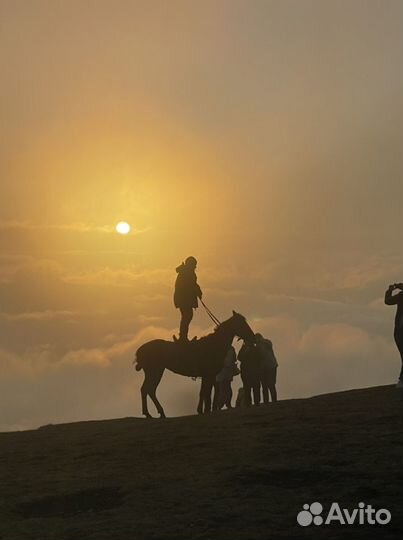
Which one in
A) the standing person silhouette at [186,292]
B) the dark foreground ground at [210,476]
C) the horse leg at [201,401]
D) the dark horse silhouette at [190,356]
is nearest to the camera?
the dark foreground ground at [210,476]

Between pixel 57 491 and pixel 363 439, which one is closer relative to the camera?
pixel 57 491

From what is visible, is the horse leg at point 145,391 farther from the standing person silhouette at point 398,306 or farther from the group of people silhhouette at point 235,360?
the standing person silhouette at point 398,306

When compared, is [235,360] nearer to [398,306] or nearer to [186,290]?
[186,290]

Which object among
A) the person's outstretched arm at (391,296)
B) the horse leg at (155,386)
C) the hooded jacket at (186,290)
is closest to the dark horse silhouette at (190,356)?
the horse leg at (155,386)

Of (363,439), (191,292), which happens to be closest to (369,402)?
(363,439)

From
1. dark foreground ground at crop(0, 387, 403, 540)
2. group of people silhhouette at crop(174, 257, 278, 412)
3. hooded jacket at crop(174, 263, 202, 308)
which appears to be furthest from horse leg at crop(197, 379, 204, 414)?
dark foreground ground at crop(0, 387, 403, 540)

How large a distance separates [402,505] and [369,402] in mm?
8869

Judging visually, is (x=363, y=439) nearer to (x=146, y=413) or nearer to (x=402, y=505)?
(x=402, y=505)

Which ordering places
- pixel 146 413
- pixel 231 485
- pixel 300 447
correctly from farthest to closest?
pixel 146 413 < pixel 300 447 < pixel 231 485

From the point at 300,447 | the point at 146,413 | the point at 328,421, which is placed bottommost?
the point at 300,447

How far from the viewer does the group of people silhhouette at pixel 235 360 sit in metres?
26.4

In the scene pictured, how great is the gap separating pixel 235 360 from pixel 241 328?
6.32 m

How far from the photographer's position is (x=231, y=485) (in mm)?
14555

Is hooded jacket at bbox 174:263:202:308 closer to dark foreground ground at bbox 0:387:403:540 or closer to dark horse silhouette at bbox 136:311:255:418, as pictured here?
dark horse silhouette at bbox 136:311:255:418
